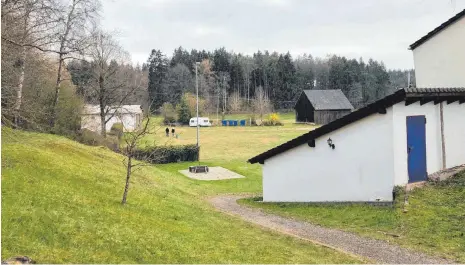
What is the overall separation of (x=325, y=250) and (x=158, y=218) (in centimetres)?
449

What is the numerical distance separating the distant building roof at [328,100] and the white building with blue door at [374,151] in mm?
67452

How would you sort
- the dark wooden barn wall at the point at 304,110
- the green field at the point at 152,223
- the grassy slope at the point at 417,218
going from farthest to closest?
the dark wooden barn wall at the point at 304,110 → the grassy slope at the point at 417,218 → the green field at the point at 152,223

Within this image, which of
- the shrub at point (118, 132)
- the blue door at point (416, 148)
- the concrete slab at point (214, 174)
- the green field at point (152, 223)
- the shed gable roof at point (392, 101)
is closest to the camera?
the green field at point (152, 223)

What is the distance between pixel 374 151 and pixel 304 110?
73154 mm

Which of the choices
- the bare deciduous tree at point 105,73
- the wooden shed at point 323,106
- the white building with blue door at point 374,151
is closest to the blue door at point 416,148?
the white building with blue door at point 374,151

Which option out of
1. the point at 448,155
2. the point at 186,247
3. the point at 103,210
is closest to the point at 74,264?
the point at 186,247

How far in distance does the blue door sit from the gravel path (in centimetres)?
450

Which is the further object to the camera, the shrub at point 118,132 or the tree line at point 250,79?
the tree line at point 250,79

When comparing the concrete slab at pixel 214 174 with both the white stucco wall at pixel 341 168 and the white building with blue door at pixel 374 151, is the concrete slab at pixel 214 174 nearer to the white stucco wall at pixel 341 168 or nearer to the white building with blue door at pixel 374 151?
the white building with blue door at pixel 374 151

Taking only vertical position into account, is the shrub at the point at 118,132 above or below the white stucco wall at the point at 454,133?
above

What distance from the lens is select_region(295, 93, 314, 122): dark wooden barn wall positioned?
8488cm

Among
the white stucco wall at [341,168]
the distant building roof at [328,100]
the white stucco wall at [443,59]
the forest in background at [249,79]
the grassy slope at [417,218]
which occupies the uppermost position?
the forest in background at [249,79]

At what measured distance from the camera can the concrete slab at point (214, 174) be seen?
2915cm

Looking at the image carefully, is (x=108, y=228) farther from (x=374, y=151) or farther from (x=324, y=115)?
(x=324, y=115)
